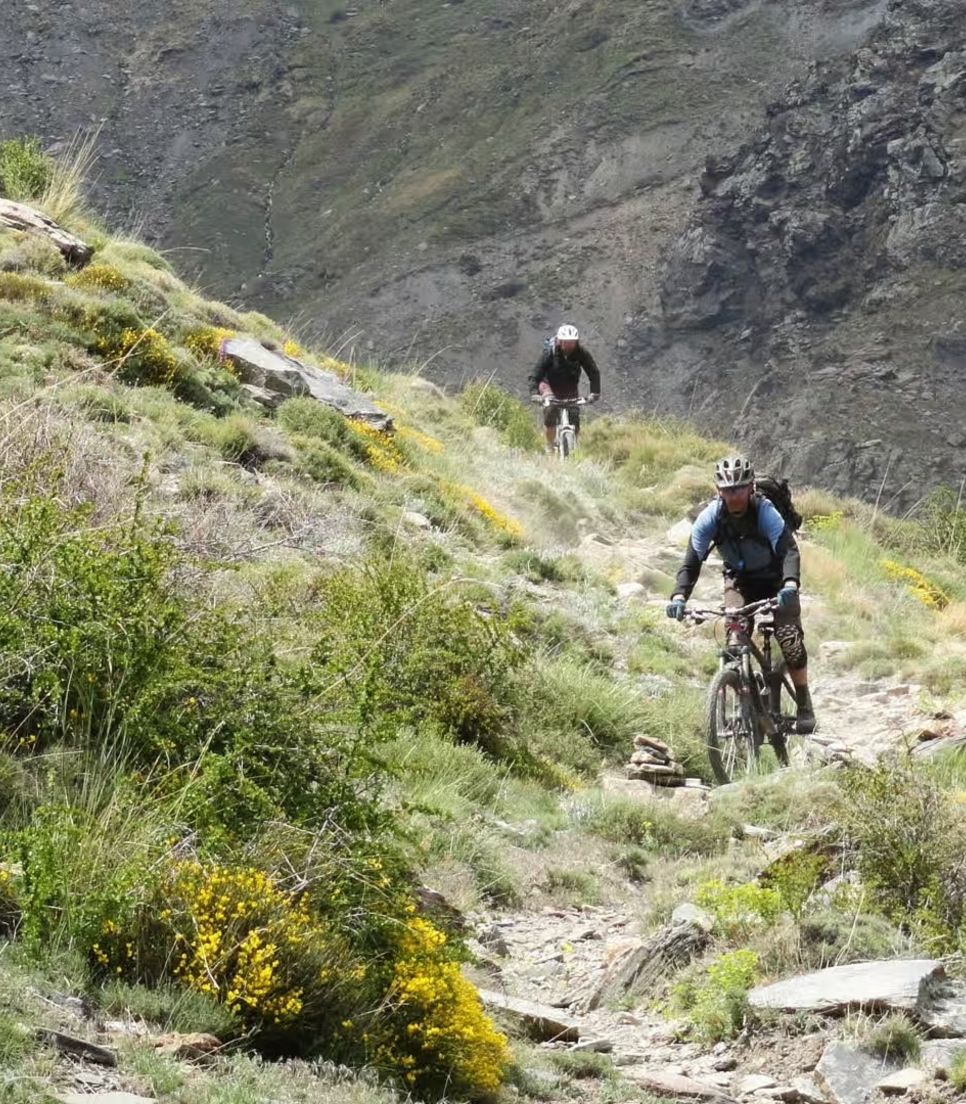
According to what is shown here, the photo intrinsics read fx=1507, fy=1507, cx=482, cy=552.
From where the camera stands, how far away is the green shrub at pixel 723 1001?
5125mm

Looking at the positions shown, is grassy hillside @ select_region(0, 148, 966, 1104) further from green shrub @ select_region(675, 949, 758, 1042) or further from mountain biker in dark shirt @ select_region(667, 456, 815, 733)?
mountain biker in dark shirt @ select_region(667, 456, 815, 733)

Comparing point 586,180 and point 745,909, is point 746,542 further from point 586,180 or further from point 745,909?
point 586,180

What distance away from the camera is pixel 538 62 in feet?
361

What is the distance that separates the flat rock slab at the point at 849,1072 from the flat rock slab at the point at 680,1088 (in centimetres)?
30

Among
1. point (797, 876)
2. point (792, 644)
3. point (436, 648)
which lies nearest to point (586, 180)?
point (792, 644)

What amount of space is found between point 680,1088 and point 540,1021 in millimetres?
674

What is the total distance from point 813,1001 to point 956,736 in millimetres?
4598

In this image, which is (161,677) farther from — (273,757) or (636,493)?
(636,493)

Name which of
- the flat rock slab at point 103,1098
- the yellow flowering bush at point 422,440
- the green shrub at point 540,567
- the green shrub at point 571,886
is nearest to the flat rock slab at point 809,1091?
the green shrub at point 571,886

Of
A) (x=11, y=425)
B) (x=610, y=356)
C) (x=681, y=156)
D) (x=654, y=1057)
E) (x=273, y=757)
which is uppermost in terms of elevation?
(x=681, y=156)

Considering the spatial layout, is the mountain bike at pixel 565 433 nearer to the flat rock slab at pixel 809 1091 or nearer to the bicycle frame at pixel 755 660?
the bicycle frame at pixel 755 660

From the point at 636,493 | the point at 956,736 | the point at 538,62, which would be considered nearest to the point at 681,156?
the point at 538,62

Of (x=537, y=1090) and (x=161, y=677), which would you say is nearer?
(x=537, y=1090)

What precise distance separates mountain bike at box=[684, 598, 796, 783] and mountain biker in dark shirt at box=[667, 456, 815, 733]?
0.09m
